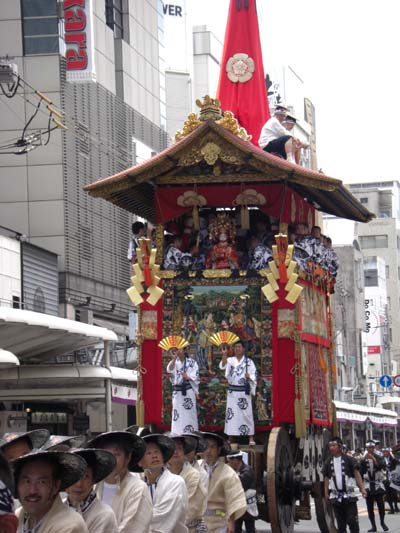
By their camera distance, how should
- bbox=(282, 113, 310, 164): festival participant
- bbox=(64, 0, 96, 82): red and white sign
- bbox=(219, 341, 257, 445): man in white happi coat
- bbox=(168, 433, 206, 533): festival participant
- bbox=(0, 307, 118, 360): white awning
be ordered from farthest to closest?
bbox=(64, 0, 96, 82): red and white sign → bbox=(0, 307, 118, 360): white awning → bbox=(282, 113, 310, 164): festival participant → bbox=(219, 341, 257, 445): man in white happi coat → bbox=(168, 433, 206, 533): festival participant

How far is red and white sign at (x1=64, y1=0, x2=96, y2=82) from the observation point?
3338 centimetres

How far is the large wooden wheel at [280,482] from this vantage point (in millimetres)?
15055

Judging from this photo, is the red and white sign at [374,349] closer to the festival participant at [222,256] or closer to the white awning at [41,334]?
the white awning at [41,334]

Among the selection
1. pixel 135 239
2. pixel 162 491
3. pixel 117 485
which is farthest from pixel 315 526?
pixel 117 485

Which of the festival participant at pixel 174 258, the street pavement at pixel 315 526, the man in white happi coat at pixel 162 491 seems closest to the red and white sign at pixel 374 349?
the street pavement at pixel 315 526

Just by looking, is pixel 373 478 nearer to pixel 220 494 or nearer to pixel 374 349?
pixel 220 494

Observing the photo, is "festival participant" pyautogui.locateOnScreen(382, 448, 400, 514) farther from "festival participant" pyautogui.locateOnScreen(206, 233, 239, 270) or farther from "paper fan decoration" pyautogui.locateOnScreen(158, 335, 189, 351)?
"paper fan decoration" pyautogui.locateOnScreen(158, 335, 189, 351)

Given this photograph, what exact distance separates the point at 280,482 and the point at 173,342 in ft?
7.67

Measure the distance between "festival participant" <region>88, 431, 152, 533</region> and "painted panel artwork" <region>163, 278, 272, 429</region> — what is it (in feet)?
24.4

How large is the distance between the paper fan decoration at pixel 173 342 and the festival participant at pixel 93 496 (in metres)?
8.75

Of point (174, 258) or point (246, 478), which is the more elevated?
point (174, 258)

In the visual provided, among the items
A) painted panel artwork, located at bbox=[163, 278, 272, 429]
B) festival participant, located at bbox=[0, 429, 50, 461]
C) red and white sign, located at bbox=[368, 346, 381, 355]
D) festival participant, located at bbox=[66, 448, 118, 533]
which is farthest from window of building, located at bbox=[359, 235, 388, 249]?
festival participant, located at bbox=[66, 448, 118, 533]

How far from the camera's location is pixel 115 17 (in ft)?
136

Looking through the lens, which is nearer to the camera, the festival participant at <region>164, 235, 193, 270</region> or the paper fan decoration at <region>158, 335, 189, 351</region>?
the paper fan decoration at <region>158, 335, 189, 351</region>
